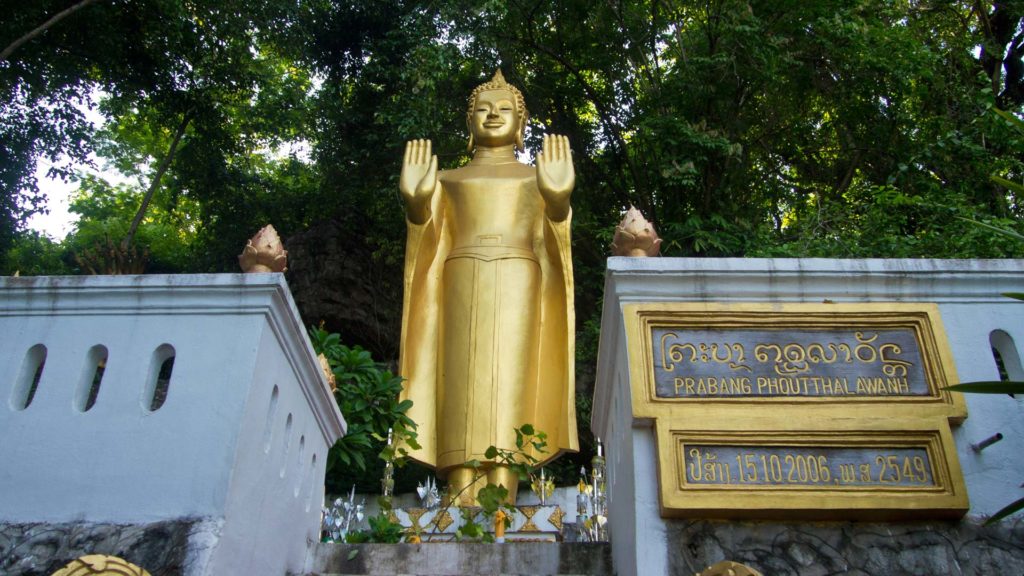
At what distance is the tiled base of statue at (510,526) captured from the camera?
5195 millimetres

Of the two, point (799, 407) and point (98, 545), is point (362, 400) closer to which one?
point (98, 545)

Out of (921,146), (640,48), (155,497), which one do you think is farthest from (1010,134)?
(155,497)

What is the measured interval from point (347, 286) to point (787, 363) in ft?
30.3

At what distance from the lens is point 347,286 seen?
12000 mm

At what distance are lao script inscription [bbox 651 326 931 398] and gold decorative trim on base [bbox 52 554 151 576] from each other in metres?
1.75

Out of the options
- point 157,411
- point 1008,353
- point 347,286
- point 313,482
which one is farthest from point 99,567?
point 347,286

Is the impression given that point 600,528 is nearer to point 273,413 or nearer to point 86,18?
point 273,413

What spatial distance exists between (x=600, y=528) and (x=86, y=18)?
7943mm

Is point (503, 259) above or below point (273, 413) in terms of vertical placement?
above

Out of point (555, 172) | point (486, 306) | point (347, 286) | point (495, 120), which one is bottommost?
point (486, 306)

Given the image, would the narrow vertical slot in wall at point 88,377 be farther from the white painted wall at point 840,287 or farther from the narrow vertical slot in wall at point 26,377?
the white painted wall at point 840,287

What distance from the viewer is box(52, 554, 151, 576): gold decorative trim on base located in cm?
275

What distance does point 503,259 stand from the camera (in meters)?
6.92

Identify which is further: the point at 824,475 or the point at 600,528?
the point at 600,528
